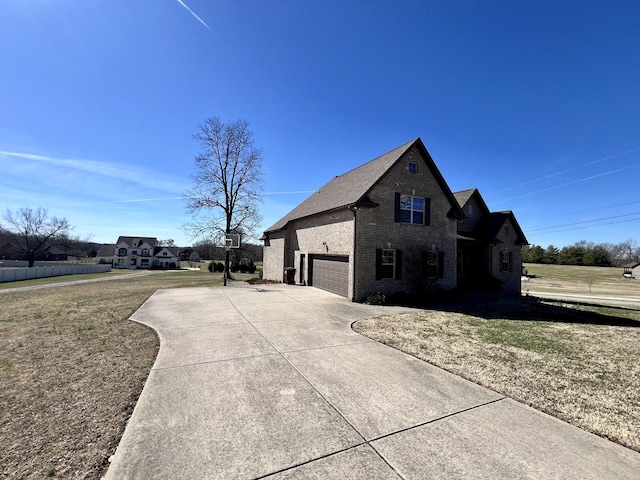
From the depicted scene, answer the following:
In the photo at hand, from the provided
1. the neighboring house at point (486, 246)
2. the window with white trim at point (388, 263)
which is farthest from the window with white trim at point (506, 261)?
the window with white trim at point (388, 263)

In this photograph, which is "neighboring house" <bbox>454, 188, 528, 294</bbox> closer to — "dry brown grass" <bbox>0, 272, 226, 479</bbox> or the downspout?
the downspout

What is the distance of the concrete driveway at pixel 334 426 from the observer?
112 inches

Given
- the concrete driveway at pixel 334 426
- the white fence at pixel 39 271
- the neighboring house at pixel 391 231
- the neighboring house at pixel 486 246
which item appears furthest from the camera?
the white fence at pixel 39 271

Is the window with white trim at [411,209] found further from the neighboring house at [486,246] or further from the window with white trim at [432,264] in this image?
the neighboring house at [486,246]

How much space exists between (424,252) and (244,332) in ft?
37.6

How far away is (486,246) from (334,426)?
21.3 meters

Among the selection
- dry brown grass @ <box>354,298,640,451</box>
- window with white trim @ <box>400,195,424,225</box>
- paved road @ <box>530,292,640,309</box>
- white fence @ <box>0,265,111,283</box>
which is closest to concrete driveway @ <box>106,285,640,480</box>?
dry brown grass @ <box>354,298,640,451</box>

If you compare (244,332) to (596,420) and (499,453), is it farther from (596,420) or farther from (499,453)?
(596,420)

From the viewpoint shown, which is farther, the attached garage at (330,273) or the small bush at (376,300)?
the attached garage at (330,273)

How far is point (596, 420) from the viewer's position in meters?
3.83

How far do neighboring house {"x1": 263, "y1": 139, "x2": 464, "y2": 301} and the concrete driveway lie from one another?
8241 millimetres

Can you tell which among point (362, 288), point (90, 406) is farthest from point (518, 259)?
point (90, 406)

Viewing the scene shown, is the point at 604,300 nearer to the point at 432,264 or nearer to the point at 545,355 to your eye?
the point at 432,264

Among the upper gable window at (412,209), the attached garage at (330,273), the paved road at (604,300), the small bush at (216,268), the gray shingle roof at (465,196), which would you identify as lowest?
the paved road at (604,300)
